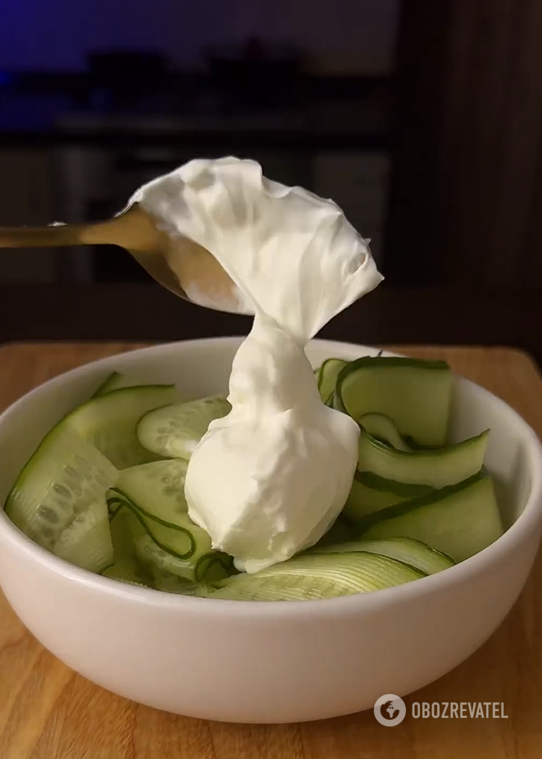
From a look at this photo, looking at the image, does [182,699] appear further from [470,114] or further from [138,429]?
[470,114]

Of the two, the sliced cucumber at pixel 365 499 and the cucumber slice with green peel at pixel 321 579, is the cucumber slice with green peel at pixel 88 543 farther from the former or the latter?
the sliced cucumber at pixel 365 499

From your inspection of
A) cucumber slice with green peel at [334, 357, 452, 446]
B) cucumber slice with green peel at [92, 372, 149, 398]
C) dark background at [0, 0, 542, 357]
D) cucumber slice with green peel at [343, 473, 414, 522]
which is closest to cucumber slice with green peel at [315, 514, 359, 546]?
cucumber slice with green peel at [343, 473, 414, 522]

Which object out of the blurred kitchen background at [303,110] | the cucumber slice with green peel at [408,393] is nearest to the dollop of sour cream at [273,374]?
the cucumber slice with green peel at [408,393]

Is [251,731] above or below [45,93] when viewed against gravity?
below

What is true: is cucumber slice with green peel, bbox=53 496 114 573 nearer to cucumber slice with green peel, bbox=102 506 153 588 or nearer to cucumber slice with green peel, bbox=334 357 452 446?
cucumber slice with green peel, bbox=102 506 153 588

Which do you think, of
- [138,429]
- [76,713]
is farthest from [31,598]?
[138,429]
